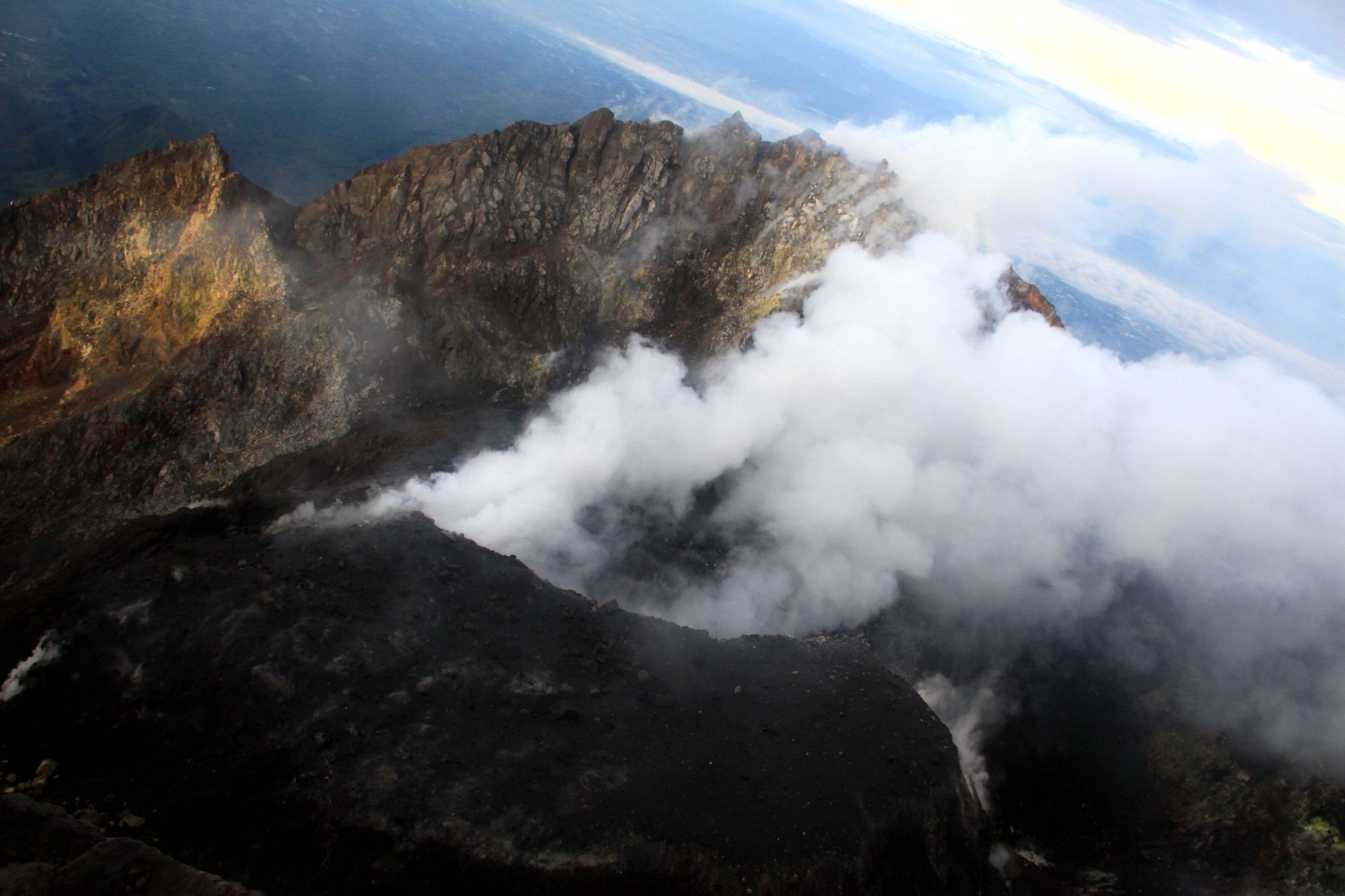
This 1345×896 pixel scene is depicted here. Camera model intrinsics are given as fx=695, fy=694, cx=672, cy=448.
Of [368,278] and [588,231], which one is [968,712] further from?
[368,278]

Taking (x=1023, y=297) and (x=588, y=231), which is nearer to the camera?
(x=588, y=231)

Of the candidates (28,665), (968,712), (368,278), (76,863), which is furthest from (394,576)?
(368,278)

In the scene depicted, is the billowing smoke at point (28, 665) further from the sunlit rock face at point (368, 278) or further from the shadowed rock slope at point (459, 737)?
the sunlit rock face at point (368, 278)

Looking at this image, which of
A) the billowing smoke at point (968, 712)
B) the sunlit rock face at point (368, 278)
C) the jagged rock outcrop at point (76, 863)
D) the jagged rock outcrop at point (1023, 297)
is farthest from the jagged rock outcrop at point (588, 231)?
the jagged rock outcrop at point (76, 863)

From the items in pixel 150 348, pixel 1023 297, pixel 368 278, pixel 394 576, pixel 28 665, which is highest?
pixel 1023 297

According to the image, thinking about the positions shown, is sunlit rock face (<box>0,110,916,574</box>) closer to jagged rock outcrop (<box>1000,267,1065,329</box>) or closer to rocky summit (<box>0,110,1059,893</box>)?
rocky summit (<box>0,110,1059,893</box>)

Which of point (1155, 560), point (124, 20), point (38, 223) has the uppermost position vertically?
point (1155, 560)

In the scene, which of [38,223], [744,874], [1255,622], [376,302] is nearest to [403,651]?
[744,874]

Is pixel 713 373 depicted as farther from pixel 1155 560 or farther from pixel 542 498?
pixel 1155 560
